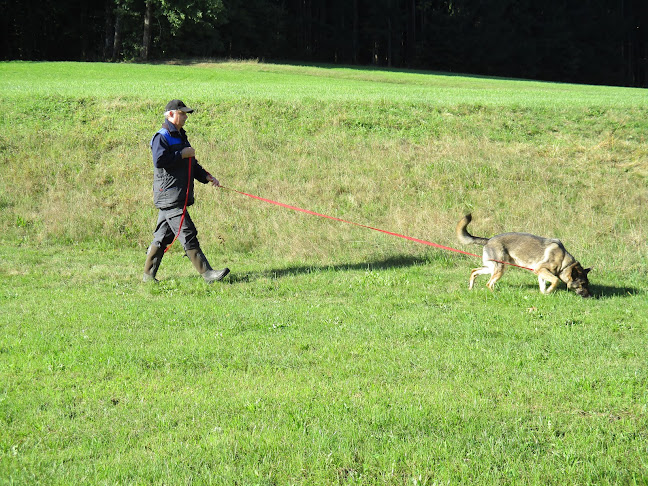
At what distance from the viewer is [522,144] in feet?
55.7

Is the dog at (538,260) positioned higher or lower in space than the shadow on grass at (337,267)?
higher

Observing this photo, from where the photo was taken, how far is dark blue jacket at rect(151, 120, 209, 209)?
8.76 metres

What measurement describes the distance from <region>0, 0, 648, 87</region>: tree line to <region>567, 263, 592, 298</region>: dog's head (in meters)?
45.0

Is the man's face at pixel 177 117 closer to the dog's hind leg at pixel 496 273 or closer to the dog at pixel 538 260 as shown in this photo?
the dog at pixel 538 260

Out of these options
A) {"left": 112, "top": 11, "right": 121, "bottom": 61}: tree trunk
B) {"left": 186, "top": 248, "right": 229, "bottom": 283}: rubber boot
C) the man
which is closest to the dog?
{"left": 186, "top": 248, "right": 229, "bottom": 283}: rubber boot

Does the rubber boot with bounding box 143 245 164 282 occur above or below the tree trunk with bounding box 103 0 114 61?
below

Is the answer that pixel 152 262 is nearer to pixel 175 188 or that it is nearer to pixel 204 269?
pixel 204 269

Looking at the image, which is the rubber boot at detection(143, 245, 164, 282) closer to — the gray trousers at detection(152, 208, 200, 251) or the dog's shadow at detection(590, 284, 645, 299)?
the gray trousers at detection(152, 208, 200, 251)

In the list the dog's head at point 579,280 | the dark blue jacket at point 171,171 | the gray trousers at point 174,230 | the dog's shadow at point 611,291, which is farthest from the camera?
the gray trousers at point 174,230

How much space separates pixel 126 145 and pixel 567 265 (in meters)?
12.2

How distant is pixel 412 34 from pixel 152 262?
202 feet

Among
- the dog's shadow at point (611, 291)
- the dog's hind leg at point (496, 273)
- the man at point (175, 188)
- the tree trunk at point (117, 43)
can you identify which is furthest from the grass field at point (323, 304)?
the tree trunk at point (117, 43)

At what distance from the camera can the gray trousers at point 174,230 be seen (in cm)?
898

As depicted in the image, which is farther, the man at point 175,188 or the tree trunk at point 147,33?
the tree trunk at point 147,33
